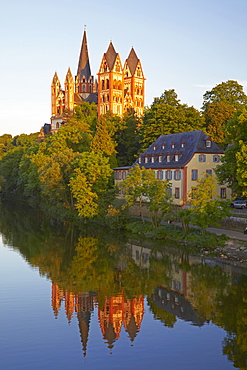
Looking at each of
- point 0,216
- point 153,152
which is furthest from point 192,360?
point 0,216

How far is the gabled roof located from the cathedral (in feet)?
185

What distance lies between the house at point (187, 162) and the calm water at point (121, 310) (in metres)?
15.0

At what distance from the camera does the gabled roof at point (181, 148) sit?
2288 inches

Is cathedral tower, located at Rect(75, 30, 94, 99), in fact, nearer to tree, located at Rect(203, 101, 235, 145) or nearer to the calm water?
tree, located at Rect(203, 101, 235, 145)

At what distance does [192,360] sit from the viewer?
20.4 metres

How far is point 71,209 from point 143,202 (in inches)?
622

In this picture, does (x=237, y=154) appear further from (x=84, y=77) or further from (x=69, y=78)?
(x=84, y=77)

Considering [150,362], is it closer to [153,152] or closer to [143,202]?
[143,202]

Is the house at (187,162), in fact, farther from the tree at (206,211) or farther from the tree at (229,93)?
the tree at (229,93)

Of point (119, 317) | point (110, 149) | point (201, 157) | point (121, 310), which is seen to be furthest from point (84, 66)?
point (119, 317)

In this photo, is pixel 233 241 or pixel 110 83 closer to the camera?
pixel 233 241

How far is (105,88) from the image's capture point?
430ft

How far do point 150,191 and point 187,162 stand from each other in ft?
30.6

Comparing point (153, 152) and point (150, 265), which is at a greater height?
point (153, 152)
